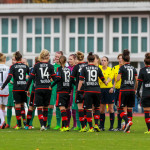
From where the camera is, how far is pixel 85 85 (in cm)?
1512

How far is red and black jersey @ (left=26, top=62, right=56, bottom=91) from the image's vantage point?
15.7 metres

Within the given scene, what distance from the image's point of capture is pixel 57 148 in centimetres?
1098

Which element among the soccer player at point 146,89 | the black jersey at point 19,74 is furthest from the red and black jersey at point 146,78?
the black jersey at point 19,74

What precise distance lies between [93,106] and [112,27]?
23.9 meters


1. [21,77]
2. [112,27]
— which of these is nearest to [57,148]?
[21,77]

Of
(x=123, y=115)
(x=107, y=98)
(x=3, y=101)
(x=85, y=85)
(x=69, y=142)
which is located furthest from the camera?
(x=3, y=101)

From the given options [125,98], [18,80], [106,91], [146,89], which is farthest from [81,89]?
[18,80]

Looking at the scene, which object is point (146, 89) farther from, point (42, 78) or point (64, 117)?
point (42, 78)

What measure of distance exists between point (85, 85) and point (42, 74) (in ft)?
4.41

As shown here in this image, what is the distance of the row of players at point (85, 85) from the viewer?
15039 millimetres

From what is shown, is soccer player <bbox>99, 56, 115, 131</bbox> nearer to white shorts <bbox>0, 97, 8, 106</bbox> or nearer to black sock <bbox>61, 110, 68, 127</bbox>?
black sock <bbox>61, 110, 68, 127</bbox>

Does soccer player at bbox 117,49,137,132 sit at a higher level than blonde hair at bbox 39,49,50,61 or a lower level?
lower

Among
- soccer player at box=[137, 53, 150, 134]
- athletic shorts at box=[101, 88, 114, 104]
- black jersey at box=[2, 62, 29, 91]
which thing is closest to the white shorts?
black jersey at box=[2, 62, 29, 91]

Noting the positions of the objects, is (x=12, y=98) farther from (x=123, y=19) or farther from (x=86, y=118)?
(x=123, y=19)
